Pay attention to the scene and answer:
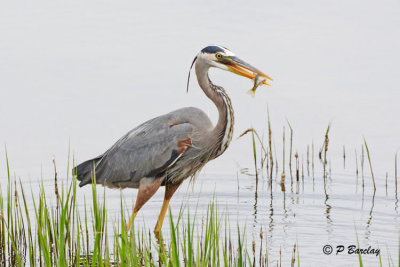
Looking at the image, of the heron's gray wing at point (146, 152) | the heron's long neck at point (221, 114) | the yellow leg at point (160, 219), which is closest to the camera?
the heron's long neck at point (221, 114)

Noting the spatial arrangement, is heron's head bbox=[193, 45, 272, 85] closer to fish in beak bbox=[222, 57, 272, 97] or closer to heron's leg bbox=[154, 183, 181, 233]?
fish in beak bbox=[222, 57, 272, 97]

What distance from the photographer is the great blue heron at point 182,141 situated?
22.1 ft

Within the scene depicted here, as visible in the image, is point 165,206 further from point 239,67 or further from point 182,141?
point 239,67

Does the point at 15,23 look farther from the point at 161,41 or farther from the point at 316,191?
the point at 316,191

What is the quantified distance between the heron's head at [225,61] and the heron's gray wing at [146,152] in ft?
1.81

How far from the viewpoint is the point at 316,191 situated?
8.30 metres

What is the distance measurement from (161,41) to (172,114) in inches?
211

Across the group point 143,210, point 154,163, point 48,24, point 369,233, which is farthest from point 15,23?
point 369,233

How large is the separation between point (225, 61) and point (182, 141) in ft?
2.58

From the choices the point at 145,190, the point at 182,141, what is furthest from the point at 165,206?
the point at 182,141

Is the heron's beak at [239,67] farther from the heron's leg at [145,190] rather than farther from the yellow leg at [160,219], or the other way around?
the yellow leg at [160,219]

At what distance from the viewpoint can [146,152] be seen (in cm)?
695

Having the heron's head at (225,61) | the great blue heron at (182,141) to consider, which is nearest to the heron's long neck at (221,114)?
the great blue heron at (182,141)

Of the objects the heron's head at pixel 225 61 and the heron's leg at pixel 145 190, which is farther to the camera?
the heron's leg at pixel 145 190
